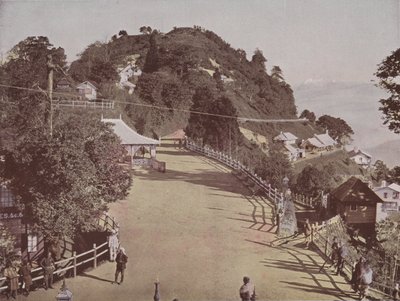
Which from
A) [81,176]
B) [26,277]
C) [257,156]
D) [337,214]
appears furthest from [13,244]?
[337,214]

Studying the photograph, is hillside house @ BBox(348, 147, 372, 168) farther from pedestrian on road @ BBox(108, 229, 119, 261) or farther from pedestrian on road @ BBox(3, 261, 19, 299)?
pedestrian on road @ BBox(3, 261, 19, 299)

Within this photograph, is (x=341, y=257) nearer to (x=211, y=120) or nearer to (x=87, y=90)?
(x=211, y=120)

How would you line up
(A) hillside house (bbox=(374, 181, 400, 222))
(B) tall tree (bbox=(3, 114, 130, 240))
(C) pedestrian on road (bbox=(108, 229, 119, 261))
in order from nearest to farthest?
(B) tall tree (bbox=(3, 114, 130, 240)) → (C) pedestrian on road (bbox=(108, 229, 119, 261)) → (A) hillside house (bbox=(374, 181, 400, 222))

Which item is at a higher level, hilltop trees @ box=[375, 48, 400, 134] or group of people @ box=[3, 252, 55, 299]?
hilltop trees @ box=[375, 48, 400, 134]

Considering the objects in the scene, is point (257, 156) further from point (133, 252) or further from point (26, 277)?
point (26, 277)

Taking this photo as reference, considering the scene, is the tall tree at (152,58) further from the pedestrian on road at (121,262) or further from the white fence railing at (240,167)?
the pedestrian on road at (121,262)

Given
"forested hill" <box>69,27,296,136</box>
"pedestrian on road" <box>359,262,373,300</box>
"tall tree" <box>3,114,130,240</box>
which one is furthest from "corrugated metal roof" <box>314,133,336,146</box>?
"tall tree" <box>3,114,130,240</box>

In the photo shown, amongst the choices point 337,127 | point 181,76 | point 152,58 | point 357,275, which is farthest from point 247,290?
point 152,58

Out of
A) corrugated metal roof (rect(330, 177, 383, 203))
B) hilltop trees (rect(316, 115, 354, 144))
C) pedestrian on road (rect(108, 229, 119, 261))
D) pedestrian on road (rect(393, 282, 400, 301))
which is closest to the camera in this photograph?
pedestrian on road (rect(393, 282, 400, 301))
